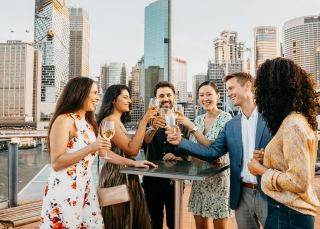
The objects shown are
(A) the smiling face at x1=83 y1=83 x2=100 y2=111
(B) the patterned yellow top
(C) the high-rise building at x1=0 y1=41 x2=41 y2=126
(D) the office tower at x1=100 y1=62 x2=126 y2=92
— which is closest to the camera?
(B) the patterned yellow top

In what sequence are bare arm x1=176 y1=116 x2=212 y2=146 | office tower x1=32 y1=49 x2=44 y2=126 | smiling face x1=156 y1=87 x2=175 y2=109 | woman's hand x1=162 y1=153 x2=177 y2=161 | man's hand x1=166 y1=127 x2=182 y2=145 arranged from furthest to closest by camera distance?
office tower x1=32 y1=49 x2=44 y2=126
smiling face x1=156 y1=87 x2=175 y2=109
woman's hand x1=162 y1=153 x2=177 y2=161
bare arm x1=176 y1=116 x2=212 y2=146
man's hand x1=166 y1=127 x2=182 y2=145

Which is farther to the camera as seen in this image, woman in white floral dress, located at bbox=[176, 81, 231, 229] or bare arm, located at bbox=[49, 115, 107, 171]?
woman in white floral dress, located at bbox=[176, 81, 231, 229]

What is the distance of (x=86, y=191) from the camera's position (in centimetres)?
195

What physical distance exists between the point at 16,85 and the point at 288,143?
372 ft

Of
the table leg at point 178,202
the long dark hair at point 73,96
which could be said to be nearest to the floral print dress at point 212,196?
the table leg at point 178,202

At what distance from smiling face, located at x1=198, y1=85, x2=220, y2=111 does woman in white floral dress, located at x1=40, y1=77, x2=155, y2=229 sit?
94cm

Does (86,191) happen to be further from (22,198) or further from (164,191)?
(22,198)

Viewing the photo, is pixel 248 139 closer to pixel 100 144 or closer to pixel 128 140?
pixel 128 140

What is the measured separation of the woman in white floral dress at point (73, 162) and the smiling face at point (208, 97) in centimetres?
94

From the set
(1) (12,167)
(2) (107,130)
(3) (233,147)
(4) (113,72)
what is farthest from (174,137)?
(4) (113,72)

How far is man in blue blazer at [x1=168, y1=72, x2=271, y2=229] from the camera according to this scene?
1.90 meters

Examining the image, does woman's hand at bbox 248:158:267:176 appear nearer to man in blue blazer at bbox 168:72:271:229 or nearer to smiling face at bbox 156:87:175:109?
man in blue blazer at bbox 168:72:271:229

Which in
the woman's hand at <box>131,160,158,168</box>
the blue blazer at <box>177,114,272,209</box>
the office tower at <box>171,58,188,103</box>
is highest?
the office tower at <box>171,58,188,103</box>

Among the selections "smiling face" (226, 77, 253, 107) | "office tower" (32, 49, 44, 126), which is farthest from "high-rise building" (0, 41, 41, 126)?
"smiling face" (226, 77, 253, 107)
